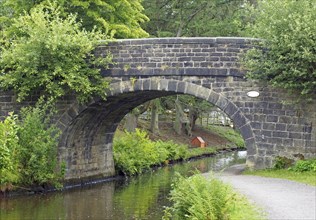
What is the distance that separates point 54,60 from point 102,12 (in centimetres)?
588

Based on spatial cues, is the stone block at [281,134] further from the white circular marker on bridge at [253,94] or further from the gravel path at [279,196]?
the gravel path at [279,196]

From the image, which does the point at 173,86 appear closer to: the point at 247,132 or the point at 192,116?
the point at 247,132

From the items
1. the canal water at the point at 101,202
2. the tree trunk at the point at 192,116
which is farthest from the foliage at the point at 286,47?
the tree trunk at the point at 192,116

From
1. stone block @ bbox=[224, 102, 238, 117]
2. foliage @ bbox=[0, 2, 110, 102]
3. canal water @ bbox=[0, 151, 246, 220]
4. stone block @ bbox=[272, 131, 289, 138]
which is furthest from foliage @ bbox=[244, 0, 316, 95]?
foliage @ bbox=[0, 2, 110, 102]

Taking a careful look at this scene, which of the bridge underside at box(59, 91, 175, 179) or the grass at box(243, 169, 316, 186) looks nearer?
the grass at box(243, 169, 316, 186)

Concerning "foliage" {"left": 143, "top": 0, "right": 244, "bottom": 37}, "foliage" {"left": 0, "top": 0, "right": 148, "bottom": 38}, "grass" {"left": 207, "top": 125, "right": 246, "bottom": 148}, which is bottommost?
"grass" {"left": 207, "top": 125, "right": 246, "bottom": 148}

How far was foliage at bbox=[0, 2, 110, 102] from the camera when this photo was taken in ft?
59.1

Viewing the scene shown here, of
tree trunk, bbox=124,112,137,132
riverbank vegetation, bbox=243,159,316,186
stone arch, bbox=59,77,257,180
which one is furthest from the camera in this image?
tree trunk, bbox=124,112,137,132

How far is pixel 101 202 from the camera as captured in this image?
17.1 metres

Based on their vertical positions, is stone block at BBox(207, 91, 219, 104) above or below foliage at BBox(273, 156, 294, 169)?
above

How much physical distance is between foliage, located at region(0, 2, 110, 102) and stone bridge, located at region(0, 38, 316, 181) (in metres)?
0.50

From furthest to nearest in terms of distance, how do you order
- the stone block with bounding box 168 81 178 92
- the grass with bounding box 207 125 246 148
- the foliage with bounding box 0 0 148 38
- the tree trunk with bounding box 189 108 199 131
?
the grass with bounding box 207 125 246 148 < the tree trunk with bounding box 189 108 199 131 < the foliage with bounding box 0 0 148 38 < the stone block with bounding box 168 81 178 92

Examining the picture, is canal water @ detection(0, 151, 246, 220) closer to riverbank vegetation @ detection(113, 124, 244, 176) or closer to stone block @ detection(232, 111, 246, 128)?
riverbank vegetation @ detection(113, 124, 244, 176)

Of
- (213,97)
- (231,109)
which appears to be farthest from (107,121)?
(231,109)
